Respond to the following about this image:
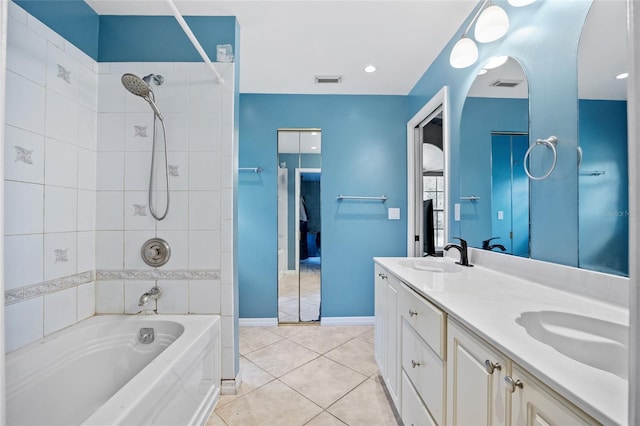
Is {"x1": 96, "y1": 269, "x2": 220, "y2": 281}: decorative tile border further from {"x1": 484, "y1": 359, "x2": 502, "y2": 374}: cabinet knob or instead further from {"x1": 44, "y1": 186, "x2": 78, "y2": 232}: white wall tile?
{"x1": 484, "y1": 359, "x2": 502, "y2": 374}: cabinet knob

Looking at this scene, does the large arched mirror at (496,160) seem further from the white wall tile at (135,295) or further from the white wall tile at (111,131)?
the white wall tile at (111,131)

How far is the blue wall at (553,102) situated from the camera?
1.07 m

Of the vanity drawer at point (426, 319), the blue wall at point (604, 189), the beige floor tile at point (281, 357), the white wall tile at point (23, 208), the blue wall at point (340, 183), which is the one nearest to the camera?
the blue wall at point (604, 189)

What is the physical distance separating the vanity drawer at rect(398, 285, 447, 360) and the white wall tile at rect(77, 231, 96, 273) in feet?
6.28

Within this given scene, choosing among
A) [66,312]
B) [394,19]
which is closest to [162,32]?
[394,19]

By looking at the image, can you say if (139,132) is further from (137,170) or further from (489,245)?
(489,245)

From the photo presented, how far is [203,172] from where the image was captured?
1767 mm

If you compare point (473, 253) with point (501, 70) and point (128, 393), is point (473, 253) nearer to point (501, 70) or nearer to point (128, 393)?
point (501, 70)

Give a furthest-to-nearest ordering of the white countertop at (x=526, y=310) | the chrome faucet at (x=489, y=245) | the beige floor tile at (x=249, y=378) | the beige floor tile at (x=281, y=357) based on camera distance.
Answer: the beige floor tile at (x=281, y=357) → the beige floor tile at (x=249, y=378) → the chrome faucet at (x=489, y=245) → the white countertop at (x=526, y=310)

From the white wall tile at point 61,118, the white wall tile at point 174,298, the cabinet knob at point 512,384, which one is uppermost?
the white wall tile at point 61,118

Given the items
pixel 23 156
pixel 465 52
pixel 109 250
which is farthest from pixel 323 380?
pixel 465 52

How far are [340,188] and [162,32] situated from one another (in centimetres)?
193

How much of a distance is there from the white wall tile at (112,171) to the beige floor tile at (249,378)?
1.53m

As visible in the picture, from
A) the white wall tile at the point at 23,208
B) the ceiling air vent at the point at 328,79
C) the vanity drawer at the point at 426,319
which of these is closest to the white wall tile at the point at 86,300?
the white wall tile at the point at 23,208
